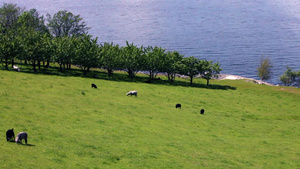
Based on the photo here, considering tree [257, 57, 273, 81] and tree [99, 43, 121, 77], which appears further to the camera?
tree [257, 57, 273, 81]

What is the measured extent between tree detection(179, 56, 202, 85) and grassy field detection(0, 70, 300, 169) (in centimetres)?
2776

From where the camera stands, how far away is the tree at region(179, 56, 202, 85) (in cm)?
8869

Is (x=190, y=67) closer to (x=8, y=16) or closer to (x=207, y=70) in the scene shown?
(x=207, y=70)

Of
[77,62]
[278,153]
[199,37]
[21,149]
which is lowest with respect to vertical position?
[278,153]

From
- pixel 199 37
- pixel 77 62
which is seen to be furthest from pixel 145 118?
pixel 199 37

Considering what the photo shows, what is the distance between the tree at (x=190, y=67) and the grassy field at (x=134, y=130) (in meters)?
27.8

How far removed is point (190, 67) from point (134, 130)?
57.7 metres

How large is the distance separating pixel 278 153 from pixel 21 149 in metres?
24.8

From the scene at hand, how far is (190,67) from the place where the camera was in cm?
8975

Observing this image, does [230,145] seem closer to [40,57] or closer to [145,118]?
[145,118]

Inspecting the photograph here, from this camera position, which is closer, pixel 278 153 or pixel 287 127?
pixel 278 153

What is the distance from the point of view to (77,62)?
82188mm

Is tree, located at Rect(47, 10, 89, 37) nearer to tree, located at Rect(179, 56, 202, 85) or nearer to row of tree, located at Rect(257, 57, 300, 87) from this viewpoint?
tree, located at Rect(179, 56, 202, 85)

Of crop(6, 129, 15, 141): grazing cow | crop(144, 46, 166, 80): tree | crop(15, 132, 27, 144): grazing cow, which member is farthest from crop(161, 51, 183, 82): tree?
crop(6, 129, 15, 141): grazing cow
